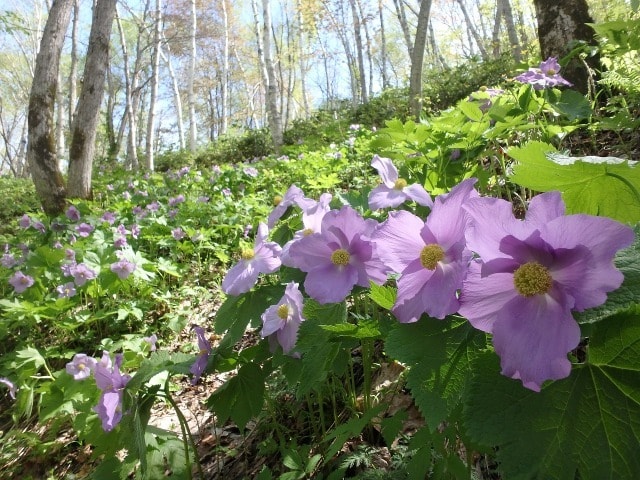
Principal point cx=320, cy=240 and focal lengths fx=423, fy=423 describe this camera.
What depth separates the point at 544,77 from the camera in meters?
1.87

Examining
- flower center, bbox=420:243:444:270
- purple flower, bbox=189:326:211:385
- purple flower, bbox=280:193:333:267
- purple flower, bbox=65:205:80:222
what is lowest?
purple flower, bbox=189:326:211:385

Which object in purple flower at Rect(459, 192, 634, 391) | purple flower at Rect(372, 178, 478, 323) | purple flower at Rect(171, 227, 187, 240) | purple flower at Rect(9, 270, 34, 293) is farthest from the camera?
purple flower at Rect(171, 227, 187, 240)

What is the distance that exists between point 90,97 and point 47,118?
663 millimetres

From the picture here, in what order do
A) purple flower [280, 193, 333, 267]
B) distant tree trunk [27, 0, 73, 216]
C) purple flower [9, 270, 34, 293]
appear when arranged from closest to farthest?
purple flower [280, 193, 333, 267] < purple flower [9, 270, 34, 293] < distant tree trunk [27, 0, 73, 216]

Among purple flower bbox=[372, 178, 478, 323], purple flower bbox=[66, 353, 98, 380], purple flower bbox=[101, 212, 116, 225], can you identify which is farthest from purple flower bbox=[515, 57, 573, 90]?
purple flower bbox=[101, 212, 116, 225]

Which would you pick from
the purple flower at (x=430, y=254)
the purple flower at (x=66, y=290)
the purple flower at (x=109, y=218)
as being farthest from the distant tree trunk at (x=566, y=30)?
the purple flower at (x=109, y=218)

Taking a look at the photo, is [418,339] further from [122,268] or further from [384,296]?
[122,268]

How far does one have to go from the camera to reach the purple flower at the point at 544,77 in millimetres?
1814

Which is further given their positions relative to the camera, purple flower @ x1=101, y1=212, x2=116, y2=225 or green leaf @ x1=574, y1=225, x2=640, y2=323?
purple flower @ x1=101, y1=212, x2=116, y2=225

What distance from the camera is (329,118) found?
42.2ft

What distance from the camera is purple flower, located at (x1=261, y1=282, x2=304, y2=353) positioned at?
102cm

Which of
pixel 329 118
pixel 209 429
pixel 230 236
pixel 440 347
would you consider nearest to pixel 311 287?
pixel 440 347

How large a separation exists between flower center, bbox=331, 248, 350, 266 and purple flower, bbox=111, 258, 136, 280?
2398 millimetres

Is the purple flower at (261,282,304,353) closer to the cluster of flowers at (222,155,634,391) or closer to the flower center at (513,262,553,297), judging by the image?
the cluster of flowers at (222,155,634,391)
